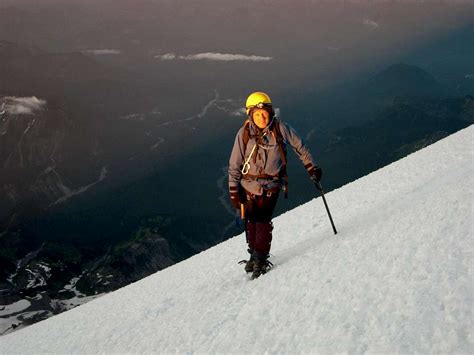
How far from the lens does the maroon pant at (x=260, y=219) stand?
7.80 meters

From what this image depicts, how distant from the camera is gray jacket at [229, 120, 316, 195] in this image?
7.49 metres

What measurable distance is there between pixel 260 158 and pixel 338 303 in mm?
3685

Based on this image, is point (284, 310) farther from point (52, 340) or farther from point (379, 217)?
point (52, 340)

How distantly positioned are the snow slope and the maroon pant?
55 centimetres

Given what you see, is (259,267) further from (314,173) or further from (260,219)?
(314,173)

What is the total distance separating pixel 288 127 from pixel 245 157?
3.25ft

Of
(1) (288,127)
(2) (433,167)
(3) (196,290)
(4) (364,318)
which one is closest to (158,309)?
(3) (196,290)

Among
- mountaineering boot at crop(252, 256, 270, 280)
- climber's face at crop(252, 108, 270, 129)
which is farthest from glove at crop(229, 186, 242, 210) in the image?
climber's face at crop(252, 108, 270, 129)

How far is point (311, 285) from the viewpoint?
206 inches

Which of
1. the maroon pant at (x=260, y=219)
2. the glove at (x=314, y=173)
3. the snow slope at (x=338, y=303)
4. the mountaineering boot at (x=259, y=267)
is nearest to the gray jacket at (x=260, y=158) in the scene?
the maroon pant at (x=260, y=219)

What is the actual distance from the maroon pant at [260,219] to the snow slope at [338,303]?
550mm

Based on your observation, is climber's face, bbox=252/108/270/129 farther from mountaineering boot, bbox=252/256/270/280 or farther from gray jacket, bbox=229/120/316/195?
mountaineering boot, bbox=252/256/270/280

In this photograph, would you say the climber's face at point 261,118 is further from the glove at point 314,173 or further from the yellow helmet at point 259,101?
the glove at point 314,173

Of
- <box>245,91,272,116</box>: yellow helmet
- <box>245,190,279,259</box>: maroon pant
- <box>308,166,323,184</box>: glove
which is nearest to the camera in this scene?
<box>245,91,272,116</box>: yellow helmet
